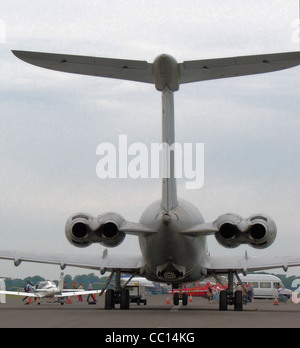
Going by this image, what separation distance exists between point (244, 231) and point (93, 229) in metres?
5.05

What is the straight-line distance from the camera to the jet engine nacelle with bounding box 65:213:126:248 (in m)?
23.6

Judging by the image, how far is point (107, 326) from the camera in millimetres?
16625

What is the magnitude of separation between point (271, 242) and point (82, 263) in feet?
36.9

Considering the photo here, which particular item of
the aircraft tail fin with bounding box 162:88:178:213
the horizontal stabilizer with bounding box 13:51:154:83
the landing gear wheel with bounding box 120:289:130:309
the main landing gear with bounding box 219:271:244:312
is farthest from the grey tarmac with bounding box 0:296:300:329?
the horizontal stabilizer with bounding box 13:51:154:83

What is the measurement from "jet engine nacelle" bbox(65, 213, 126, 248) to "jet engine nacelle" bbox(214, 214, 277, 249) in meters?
3.41

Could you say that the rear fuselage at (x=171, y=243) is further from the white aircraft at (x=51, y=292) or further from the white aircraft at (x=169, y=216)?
the white aircraft at (x=51, y=292)

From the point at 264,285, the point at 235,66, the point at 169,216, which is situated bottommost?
the point at 264,285

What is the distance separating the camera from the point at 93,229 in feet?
77.7

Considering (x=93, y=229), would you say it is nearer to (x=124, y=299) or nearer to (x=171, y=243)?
(x=171, y=243)

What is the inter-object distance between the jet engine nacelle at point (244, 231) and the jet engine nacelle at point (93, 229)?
11.2ft

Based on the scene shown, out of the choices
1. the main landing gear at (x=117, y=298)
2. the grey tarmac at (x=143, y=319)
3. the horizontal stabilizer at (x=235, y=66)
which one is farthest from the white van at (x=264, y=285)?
the horizontal stabilizer at (x=235, y=66)

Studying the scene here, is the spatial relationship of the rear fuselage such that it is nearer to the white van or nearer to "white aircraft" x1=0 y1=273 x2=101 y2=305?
"white aircraft" x1=0 y1=273 x2=101 y2=305

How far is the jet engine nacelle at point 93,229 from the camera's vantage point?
23.6 m

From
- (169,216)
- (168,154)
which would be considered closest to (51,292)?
(169,216)
